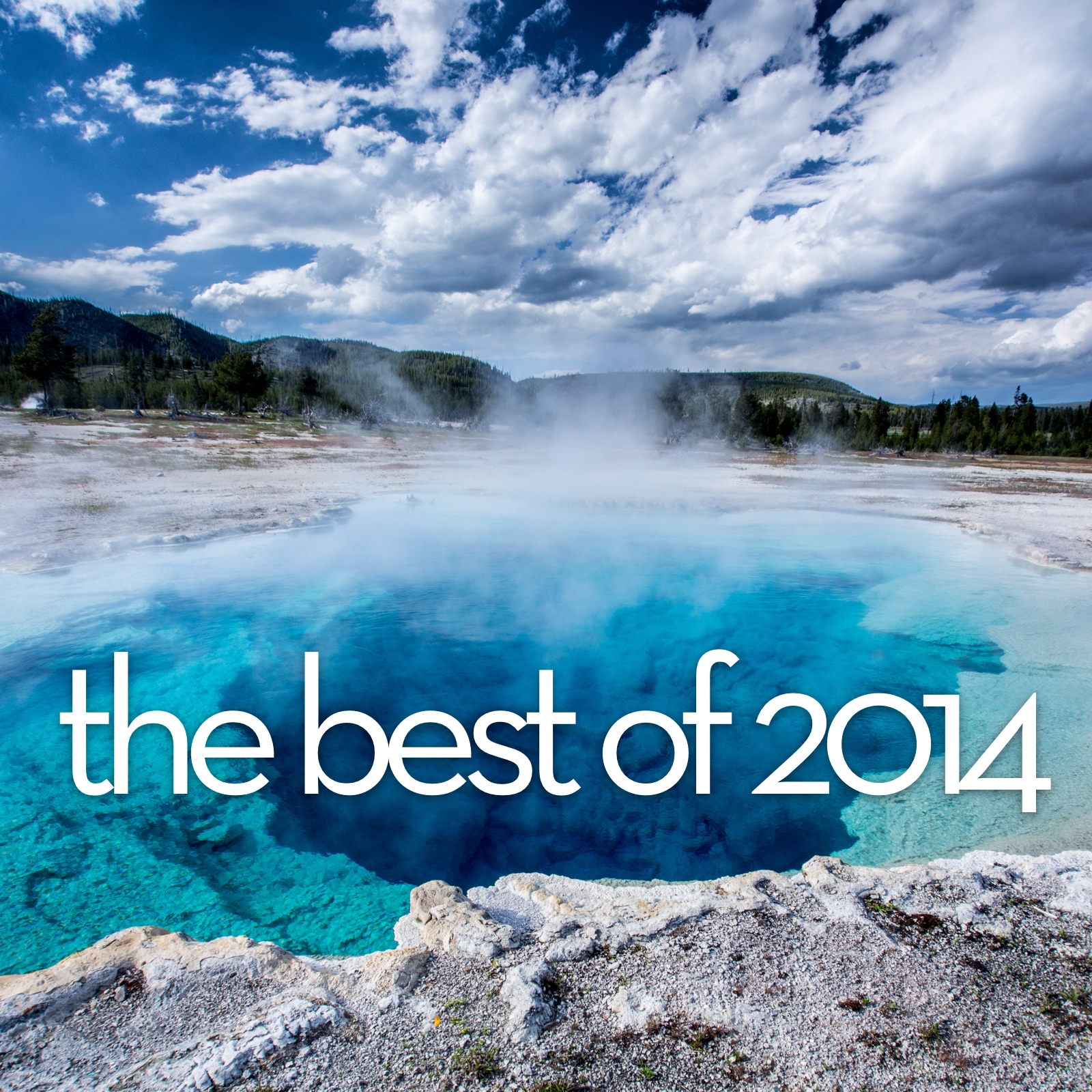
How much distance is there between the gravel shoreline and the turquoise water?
2.77ft

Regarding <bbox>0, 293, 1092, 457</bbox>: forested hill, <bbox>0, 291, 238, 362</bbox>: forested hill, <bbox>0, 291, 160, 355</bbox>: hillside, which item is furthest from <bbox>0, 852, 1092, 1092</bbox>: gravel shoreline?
<bbox>0, 291, 160, 355</bbox>: hillside

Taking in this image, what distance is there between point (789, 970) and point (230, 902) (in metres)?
2.70

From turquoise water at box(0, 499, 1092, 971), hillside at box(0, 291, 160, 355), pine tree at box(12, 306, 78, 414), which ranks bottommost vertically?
turquoise water at box(0, 499, 1092, 971)

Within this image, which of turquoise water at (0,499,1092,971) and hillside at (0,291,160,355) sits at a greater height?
hillside at (0,291,160,355)

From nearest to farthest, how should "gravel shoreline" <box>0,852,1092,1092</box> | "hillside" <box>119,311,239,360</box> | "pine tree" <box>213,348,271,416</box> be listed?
"gravel shoreline" <box>0,852,1092,1092</box> < "pine tree" <box>213,348,271,416</box> < "hillside" <box>119,311,239,360</box>

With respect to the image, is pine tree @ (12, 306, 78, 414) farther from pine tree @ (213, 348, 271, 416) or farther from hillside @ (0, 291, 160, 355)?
hillside @ (0, 291, 160, 355)

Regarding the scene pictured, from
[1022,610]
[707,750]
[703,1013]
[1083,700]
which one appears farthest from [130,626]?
[1022,610]

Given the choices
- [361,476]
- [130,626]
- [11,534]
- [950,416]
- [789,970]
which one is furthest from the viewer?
[950,416]

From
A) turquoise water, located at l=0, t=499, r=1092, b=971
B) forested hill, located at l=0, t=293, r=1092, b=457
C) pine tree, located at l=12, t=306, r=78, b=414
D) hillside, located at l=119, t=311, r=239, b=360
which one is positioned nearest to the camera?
turquoise water, located at l=0, t=499, r=1092, b=971

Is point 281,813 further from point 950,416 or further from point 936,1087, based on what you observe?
point 950,416

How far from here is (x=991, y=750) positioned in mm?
4547

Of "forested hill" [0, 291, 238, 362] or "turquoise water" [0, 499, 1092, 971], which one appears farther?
"forested hill" [0, 291, 238, 362]

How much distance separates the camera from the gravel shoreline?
1.82 metres

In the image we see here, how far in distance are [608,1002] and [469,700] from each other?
3220 millimetres
